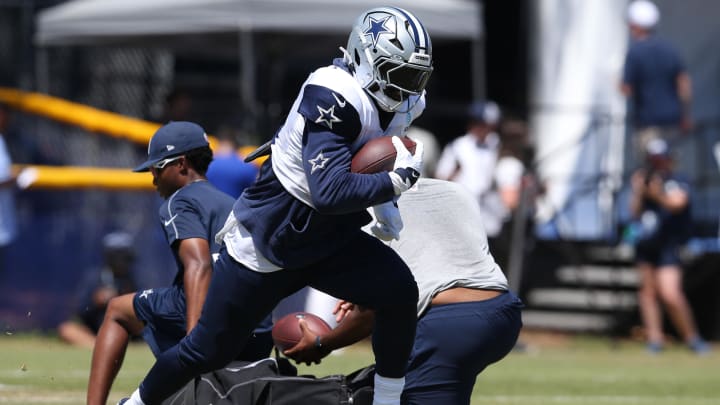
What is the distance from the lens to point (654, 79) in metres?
13.4

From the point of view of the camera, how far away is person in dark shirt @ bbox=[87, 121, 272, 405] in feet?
20.7

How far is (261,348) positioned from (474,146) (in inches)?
294

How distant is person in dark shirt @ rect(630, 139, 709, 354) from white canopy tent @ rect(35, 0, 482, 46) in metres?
2.60

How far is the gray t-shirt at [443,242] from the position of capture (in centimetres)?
591

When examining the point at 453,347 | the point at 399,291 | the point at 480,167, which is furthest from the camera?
the point at 480,167

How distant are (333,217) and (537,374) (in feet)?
17.3

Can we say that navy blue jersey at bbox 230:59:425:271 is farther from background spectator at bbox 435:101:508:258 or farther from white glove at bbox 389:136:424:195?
background spectator at bbox 435:101:508:258

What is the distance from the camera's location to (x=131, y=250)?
13.0m

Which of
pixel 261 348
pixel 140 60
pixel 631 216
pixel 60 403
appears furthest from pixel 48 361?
pixel 140 60

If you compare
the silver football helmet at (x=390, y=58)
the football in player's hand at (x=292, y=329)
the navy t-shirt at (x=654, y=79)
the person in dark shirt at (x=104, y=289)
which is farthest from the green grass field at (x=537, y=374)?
the silver football helmet at (x=390, y=58)

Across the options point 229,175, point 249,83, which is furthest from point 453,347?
point 249,83

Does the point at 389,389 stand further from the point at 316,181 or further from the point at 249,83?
the point at 249,83

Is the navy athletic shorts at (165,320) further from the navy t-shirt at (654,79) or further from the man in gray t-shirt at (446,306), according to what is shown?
the navy t-shirt at (654,79)

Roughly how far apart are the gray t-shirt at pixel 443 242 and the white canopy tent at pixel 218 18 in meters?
8.03
